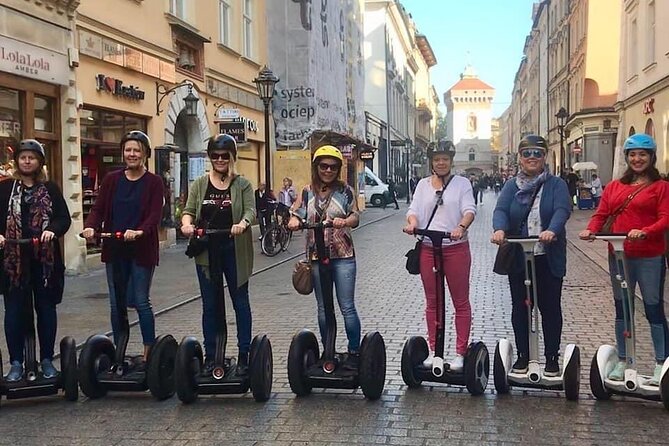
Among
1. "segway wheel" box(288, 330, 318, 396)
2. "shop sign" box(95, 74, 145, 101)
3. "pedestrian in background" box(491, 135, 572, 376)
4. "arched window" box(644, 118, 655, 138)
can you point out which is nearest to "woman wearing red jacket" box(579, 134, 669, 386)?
"pedestrian in background" box(491, 135, 572, 376)

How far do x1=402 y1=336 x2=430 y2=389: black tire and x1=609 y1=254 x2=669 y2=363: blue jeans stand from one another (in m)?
1.37

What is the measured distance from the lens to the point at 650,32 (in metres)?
24.8

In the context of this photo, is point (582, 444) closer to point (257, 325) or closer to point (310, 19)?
point (257, 325)

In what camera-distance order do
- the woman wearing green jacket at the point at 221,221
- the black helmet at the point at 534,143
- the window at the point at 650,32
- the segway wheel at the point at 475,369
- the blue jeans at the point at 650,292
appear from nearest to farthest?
the blue jeans at the point at 650,292 → the black helmet at the point at 534,143 → the segway wheel at the point at 475,369 → the woman wearing green jacket at the point at 221,221 → the window at the point at 650,32

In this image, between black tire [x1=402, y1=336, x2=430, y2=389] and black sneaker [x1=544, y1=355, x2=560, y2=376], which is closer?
black sneaker [x1=544, y1=355, x2=560, y2=376]

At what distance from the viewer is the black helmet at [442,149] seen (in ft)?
18.1

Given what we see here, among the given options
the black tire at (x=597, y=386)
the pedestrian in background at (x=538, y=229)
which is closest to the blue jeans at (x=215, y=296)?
the pedestrian in background at (x=538, y=229)

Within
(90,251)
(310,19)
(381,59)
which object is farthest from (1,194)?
(381,59)

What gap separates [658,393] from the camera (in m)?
5.04

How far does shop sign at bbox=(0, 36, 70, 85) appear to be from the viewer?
11.0 m

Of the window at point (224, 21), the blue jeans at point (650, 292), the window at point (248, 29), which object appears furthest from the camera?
the window at point (248, 29)

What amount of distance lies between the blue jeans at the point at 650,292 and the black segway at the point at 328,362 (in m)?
1.64

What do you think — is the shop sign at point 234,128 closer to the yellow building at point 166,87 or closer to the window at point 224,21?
the yellow building at point 166,87

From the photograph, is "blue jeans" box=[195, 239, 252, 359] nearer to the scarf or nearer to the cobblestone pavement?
the cobblestone pavement
